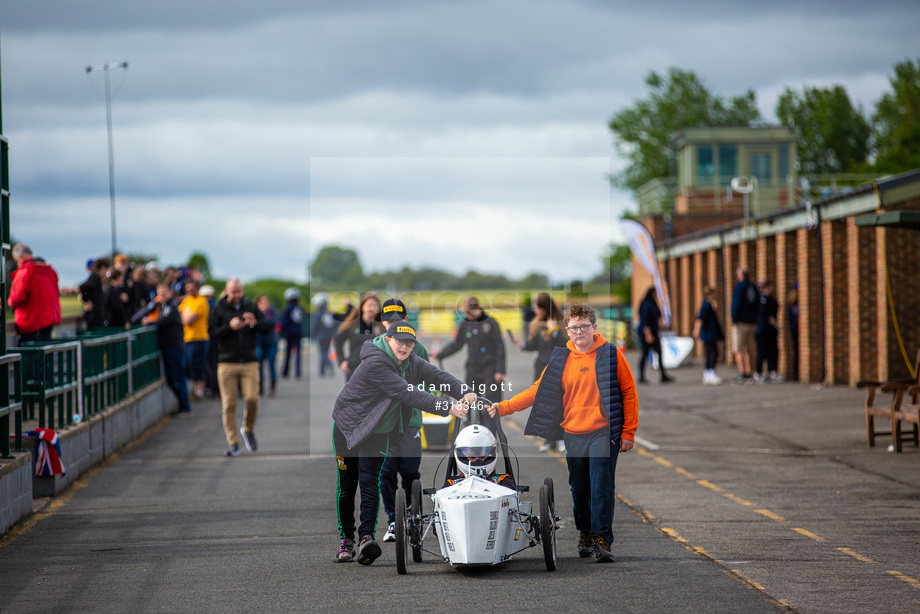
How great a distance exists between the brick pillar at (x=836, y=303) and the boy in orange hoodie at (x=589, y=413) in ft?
50.4

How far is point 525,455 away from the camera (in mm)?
14344

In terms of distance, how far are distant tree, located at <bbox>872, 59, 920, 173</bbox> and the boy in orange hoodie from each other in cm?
6684

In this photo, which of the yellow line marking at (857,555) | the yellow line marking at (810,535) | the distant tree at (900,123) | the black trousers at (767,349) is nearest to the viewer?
the yellow line marking at (857,555)

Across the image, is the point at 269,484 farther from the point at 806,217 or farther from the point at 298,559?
the point at 806,217

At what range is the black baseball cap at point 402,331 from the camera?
8.32 m

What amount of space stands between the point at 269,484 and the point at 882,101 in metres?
79.6

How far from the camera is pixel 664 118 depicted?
3196 inches

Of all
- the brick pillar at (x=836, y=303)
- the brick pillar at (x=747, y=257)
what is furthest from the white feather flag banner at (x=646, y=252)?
the brick pillar at (x=836, y=303)

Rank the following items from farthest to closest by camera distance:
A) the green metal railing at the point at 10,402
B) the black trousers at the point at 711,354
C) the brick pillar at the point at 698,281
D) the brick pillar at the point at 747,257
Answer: the brick pillar at the point at 698,281 < the brick pillar at the point at 747,257 < the black trousers at the point at 711,354 < the green metal railing at the point at 10,402

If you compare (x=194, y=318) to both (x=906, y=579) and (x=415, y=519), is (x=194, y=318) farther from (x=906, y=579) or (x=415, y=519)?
(x=906, y=579)

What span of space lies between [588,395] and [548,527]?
3.70ft

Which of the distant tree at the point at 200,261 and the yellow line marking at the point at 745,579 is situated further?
the distant tree at the point at 200,261

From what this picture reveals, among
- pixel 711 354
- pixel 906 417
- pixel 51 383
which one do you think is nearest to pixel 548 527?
pixel 51 383

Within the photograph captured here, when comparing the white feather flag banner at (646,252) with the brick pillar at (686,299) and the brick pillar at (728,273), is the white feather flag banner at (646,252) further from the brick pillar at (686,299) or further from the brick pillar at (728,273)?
the brick pillar at (686,299)
